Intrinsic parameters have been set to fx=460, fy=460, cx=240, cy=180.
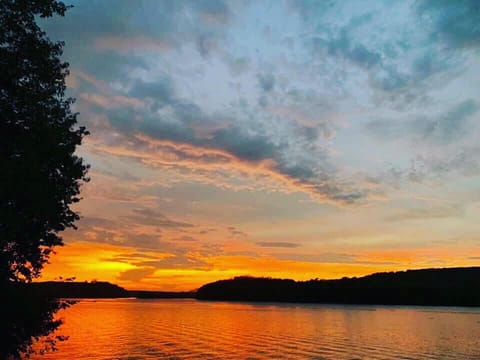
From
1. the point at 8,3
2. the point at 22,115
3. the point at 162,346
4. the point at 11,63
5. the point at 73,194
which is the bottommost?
the point at 162,346

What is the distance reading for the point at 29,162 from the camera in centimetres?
1670

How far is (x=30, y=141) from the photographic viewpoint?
18312 mm

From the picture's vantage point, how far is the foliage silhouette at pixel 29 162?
55.5ft

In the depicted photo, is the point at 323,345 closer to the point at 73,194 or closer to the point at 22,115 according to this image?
the point at 73,194

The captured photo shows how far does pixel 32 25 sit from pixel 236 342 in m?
70.4

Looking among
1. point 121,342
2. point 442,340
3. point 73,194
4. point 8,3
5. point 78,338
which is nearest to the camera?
point 8,3

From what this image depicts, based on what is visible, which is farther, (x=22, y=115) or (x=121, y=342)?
(x=121, y=342)

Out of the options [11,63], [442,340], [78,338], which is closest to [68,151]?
[11,63]

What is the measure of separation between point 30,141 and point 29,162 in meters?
1.97

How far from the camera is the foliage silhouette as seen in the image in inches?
666

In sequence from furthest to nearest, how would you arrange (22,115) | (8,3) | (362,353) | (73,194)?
(362,353) → (73,194) → (22,115) → (8,3)

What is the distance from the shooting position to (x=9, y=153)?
62.5ft

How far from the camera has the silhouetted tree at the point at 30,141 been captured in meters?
16.6

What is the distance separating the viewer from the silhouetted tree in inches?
653
